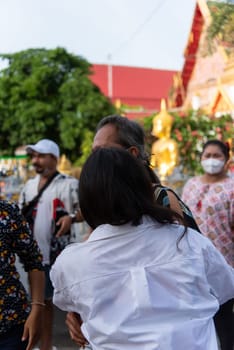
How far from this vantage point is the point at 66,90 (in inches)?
821

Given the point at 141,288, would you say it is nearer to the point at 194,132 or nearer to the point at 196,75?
the point at 194,132

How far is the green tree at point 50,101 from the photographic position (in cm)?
2019

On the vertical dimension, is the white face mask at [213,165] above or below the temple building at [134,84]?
below

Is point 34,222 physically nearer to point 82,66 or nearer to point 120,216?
point 120,216

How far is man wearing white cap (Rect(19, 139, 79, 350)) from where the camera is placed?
10.2 ft

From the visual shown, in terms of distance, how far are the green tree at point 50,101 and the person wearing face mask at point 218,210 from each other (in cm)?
1625

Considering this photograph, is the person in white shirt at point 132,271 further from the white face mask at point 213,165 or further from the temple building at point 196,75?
the temple building at point 196,75

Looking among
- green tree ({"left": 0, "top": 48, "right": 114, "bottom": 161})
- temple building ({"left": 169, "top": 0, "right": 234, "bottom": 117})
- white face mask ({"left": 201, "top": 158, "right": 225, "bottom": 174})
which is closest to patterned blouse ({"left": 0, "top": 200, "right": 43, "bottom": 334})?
white face mask ({"left": 201, "top": 158, "right": 225, "bottom": 174})

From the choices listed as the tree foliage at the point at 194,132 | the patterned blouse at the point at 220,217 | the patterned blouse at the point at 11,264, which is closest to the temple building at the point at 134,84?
the tree foliage at the point at 194,132

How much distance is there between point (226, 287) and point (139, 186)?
16.0 inches

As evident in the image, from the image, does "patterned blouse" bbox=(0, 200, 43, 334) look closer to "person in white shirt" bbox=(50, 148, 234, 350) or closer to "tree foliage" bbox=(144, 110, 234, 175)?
"person in white shirt" bbox=(50, 148, 234, 350)

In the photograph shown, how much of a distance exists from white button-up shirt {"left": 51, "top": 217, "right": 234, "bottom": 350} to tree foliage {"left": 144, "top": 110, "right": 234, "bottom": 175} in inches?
334

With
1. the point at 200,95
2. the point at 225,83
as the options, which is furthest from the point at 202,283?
the point at 200,95

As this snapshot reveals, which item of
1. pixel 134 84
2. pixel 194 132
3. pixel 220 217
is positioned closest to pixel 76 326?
pixel 220 217
